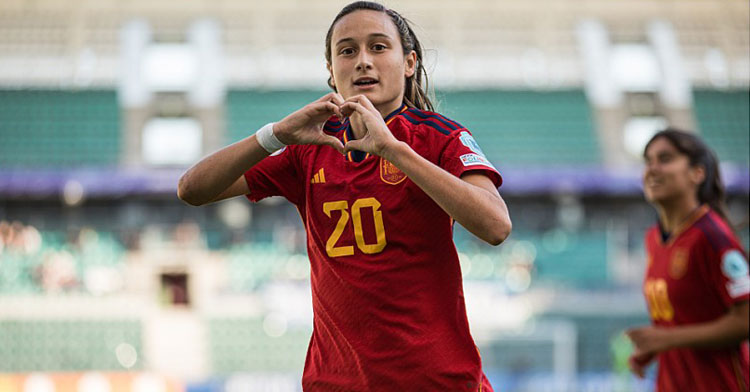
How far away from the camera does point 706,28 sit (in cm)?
1828

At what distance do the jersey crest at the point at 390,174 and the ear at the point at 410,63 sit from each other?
0.35 m

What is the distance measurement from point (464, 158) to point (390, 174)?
220 mm

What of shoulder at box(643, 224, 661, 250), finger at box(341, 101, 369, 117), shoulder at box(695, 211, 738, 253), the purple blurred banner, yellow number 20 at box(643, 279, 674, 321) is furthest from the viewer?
the purple blurred banner

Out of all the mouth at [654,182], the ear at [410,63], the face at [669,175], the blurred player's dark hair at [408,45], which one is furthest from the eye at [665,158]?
the ear at [410,63]

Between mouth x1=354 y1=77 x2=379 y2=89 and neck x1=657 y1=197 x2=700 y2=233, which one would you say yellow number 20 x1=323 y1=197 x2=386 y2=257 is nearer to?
mouth x1=354 y1=77 x2=379 y2=89

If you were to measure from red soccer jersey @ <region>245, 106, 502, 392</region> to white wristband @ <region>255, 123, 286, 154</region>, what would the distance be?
18 centimetres

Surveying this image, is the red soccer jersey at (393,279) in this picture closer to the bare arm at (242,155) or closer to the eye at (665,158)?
the bare arm at (242,155)

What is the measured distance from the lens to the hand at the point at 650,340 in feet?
11.7

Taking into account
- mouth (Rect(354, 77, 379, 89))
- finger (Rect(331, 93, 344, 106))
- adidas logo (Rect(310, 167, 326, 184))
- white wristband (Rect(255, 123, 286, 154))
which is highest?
mouth (Rect(354, 77, 379, 89))

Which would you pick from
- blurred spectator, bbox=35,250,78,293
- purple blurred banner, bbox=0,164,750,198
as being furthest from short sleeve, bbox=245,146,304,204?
blurred spectator, bbox=35,250,78,293

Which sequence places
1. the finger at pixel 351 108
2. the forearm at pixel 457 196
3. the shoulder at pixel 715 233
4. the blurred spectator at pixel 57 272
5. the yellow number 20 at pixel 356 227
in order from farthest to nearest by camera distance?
1. the blurred spectator at pixel 57 272
2. the shoulder at pixel 715 233
3. the yellow number 20 at pixel 356 227
4. the finger at pixel 351 108
5. the forearm at pixel 457 196

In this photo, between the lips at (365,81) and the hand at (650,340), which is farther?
the hand at (650,340)

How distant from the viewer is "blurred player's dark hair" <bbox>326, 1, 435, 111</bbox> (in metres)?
2.36

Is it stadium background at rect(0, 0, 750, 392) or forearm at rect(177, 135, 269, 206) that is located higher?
stadium background at rect(0, 0, 750, 392)
